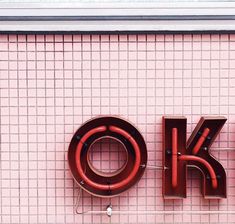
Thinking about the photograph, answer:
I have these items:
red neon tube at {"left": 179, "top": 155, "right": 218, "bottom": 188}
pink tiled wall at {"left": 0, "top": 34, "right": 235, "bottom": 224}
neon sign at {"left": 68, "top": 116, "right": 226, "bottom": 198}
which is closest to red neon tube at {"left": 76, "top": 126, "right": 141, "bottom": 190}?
neon sign at {"left": 68, "top": 116, "right": 226, "bottom": 198}

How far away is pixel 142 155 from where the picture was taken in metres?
2.72

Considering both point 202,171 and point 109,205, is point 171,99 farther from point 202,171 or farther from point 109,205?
point 109,205

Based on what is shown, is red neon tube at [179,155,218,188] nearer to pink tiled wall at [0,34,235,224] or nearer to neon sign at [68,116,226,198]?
neon sign at [68,116,226,198]

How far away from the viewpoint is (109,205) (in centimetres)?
286

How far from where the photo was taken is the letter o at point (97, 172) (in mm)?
2670

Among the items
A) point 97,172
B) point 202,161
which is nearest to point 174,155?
point 202,161

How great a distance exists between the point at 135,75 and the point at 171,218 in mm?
1172

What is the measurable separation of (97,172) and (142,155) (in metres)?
0.37

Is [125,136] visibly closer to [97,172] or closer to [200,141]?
[97,172]

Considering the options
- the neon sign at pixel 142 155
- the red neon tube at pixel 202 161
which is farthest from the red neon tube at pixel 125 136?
the red neon tube at pixel 202 161

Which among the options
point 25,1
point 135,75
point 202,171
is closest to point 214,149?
point 202,171

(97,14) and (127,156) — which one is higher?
(97,14)

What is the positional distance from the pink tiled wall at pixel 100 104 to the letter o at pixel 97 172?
0.15 m

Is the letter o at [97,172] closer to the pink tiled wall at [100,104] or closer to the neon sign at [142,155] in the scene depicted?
the neon sign at [142,155]
